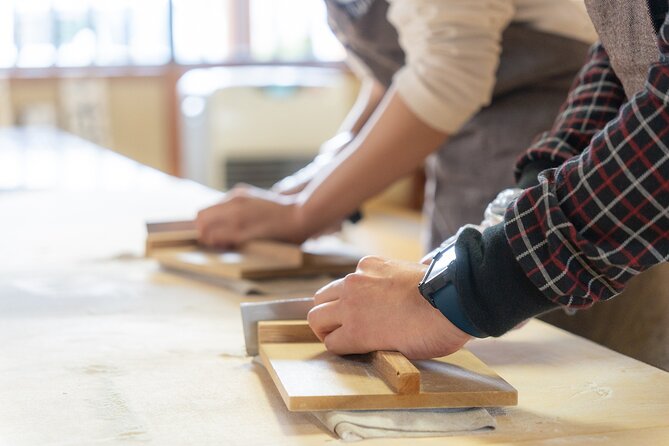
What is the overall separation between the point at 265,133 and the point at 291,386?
13.2 feet

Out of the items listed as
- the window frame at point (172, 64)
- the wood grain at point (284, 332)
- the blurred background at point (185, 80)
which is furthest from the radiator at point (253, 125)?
the wood grain at point (284, 332)

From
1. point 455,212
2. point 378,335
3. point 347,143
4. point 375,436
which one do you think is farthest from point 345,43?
point 375,436

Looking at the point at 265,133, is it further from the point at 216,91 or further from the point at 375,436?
the point at 375,436

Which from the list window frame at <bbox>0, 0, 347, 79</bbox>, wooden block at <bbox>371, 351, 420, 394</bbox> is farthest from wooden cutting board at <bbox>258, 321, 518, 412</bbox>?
window frame at <bbox>0, 0, 347, 79</bbox>

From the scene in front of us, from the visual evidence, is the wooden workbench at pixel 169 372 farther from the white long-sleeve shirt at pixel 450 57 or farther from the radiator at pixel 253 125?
the radiator at pixel 253 125

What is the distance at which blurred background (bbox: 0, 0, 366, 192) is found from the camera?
4.62 m

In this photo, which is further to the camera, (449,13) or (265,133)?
(265,133)

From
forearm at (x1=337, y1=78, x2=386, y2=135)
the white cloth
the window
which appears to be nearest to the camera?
the white cloth

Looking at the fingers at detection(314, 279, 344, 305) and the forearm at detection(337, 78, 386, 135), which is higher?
the forearm at detection(337, 78, 386, 135)

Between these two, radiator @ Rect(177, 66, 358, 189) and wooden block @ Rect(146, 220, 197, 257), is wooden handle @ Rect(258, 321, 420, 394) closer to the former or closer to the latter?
wooden block @ Rect(146, 220, 197, 257)

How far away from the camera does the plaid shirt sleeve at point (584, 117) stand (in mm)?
966

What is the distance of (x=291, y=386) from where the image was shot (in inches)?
27.0

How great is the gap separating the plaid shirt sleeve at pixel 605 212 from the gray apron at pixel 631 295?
0.13 metres

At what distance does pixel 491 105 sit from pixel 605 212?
32.8 inches
